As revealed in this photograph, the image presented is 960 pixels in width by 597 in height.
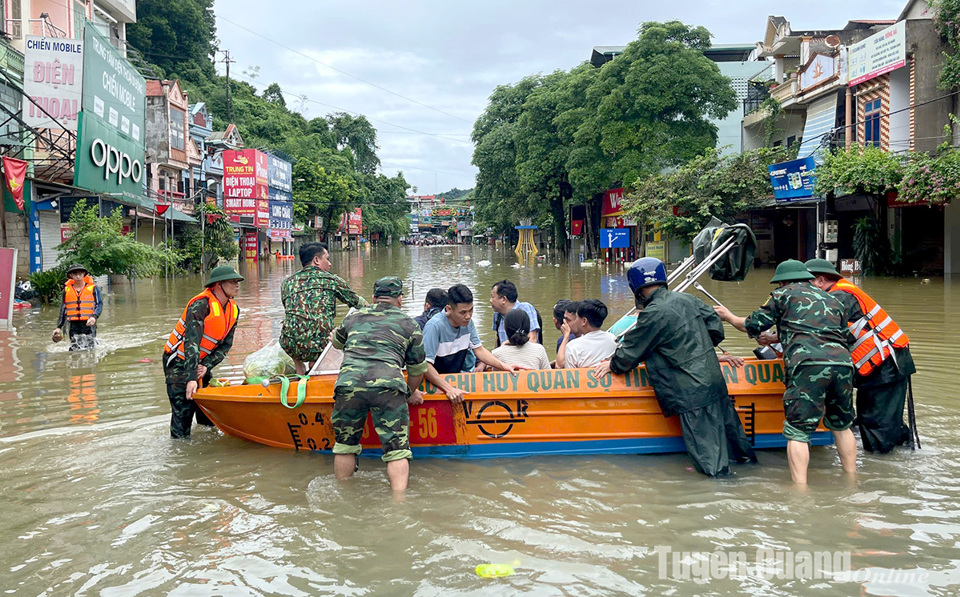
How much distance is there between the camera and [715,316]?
18.3 ft

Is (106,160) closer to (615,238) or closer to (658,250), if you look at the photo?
(658,250)

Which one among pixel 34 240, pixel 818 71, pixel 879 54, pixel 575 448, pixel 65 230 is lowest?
pixel 575 448

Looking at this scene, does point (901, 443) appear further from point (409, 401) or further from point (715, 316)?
point (409, 401)

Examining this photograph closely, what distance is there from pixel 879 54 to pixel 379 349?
23198 millimetres

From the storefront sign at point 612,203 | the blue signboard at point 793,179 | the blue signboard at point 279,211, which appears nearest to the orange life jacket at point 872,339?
the blue signboard at point 793,179

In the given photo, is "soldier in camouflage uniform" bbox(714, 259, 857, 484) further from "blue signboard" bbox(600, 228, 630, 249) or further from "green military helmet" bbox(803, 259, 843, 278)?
"blue signboard" bbox(600, 228, 630, 249)

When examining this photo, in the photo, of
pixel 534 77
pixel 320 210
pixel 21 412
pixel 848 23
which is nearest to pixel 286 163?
pixel 320 210

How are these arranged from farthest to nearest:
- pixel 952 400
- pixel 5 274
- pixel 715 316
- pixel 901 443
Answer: pixel 5 274 → pixel 952 400 → pixel 901 443 → pixel 715 316

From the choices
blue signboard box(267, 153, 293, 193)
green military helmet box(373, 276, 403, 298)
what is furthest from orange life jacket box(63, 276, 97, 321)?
blue signboard box(267, 153, 293, 193)

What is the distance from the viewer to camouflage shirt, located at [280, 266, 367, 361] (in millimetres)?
6430

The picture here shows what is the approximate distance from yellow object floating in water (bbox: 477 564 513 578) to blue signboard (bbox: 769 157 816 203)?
77.4 feet

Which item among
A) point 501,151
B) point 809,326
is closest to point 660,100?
point 501,151

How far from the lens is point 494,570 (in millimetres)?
4102

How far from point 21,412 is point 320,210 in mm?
62470
